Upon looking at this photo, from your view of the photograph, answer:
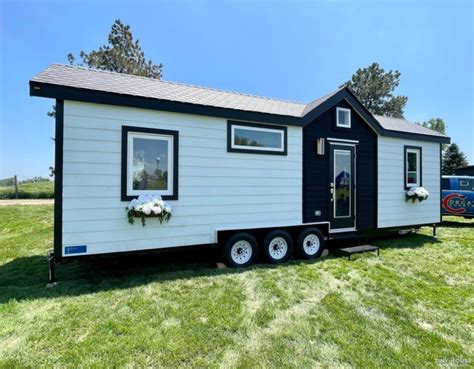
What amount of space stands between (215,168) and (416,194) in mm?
5906

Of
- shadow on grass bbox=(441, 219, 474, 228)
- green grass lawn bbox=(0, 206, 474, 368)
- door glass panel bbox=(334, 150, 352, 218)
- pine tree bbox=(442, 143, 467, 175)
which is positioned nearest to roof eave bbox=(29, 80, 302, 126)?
door glass panel bbox=(334, 150, 352, 218)

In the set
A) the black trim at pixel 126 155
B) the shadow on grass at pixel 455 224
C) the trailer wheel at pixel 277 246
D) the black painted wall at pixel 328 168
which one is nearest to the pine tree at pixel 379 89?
the shadow on grass at pixel 455 224

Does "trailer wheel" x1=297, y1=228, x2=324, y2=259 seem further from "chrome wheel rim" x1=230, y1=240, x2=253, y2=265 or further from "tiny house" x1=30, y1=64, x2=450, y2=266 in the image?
"chrome wheel rim" x1=230, y1=240, x2=253, y2=265

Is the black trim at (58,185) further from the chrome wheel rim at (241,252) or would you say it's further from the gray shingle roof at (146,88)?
the chrome wheel rim at (241,252)

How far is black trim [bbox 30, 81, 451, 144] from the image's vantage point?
3.61 metres

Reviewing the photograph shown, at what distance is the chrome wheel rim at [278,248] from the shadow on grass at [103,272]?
0.73 ft

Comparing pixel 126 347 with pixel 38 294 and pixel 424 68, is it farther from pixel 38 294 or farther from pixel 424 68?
pixel 424 68

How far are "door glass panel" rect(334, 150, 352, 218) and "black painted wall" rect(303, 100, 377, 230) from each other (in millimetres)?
258

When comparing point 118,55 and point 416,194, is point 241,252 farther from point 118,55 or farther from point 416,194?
point 118,55

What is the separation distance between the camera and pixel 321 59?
11.3m

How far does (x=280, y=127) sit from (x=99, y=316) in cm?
453

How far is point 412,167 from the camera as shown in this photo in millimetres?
7348

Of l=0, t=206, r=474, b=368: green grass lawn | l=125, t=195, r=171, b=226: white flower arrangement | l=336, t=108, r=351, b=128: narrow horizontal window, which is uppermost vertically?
l=336, t=108, r=351, b=128: narrow horizontal window

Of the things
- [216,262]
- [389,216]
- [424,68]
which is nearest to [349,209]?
[389,216]
